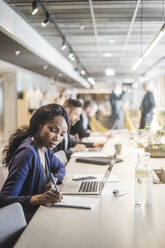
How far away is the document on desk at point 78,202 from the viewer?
6.07 ft

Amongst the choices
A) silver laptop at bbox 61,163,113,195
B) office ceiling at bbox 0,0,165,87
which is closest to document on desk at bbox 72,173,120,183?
silver laptop at bbox 61,163,113,195

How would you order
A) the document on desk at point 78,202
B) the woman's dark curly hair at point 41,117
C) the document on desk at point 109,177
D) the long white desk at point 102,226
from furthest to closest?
1. the document on desk at point 109,177
2. the woman's dark curly hair at point 41,117
3. the document on desk at point 78,202
4. the long white desk at point 102,226

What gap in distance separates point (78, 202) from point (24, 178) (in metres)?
0.37

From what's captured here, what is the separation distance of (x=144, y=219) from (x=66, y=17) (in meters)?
5.12

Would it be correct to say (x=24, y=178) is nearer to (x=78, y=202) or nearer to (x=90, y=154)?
(x=78, y=202)

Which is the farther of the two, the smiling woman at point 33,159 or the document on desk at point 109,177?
the document on desk at point 109,177

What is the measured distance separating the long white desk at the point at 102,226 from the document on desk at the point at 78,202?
1.4 inches

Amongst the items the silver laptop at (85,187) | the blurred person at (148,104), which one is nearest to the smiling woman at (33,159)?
the silver laptop at (85,187)

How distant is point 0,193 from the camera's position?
1.99 metres

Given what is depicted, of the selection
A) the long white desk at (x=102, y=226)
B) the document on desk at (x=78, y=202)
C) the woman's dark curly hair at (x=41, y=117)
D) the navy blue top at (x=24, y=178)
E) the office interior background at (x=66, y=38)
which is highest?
the office interior background at (x=66, y=38)

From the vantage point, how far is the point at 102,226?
5.08ft

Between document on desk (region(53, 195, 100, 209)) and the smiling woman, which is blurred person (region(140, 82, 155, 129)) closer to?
the smiling woman

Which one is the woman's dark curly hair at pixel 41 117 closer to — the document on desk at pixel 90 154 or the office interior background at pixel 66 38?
the document on desk at pixel 90 154

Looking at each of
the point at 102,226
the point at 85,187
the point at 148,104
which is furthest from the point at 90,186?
the point at 148,104
